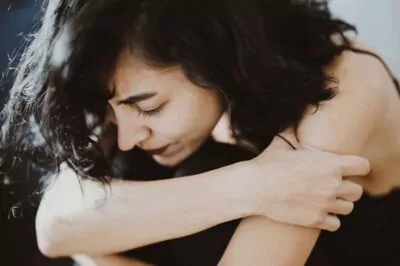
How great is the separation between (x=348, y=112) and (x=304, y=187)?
9 cm

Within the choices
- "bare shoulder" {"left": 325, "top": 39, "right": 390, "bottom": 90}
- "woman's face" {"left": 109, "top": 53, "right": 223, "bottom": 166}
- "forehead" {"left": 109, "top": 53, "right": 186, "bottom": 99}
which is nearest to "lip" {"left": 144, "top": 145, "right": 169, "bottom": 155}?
"woman's face" {"left": 109, "top": 53, "right": 223, "bottom": 166}

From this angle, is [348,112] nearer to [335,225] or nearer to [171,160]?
[335,225]

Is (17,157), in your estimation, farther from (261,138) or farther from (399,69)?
(399,69)

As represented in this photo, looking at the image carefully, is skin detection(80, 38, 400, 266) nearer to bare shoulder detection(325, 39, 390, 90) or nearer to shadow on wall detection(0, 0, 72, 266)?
bare shoulder detection(325, 39, 390, 90)

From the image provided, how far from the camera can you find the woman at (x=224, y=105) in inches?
27.8

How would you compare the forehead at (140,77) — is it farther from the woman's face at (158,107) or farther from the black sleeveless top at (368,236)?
the black sleeveless top at (368,236)

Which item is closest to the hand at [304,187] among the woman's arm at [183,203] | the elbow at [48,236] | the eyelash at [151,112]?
the woman's arm at [183,203]

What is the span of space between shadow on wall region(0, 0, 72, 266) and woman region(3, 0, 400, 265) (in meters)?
0.06

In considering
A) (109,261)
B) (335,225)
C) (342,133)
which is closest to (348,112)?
(342,133)

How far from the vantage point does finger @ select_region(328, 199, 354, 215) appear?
75cm

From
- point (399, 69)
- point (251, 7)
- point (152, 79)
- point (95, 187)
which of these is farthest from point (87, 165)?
point (399, 69)

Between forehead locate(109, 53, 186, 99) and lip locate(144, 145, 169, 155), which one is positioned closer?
forehead locate(109, 53, 186, 99)

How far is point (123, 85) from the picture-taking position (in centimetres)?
74

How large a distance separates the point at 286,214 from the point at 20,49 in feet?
1.23
